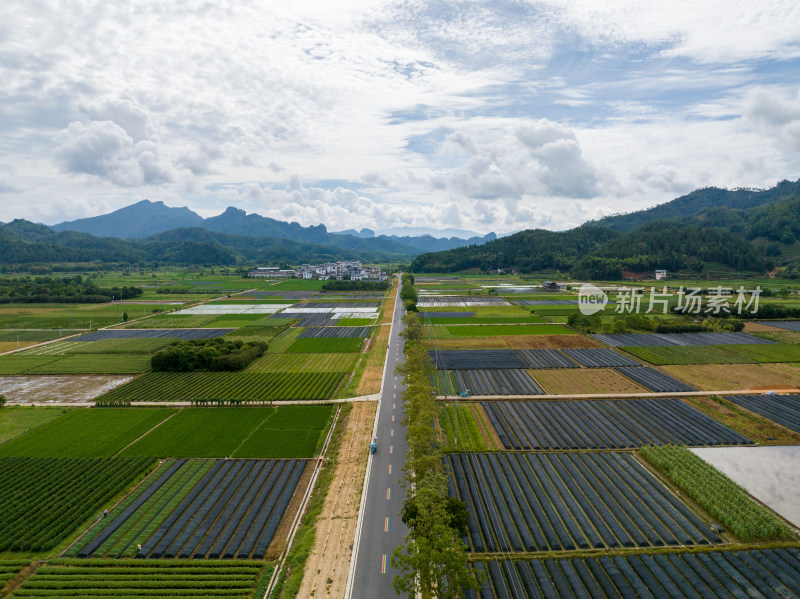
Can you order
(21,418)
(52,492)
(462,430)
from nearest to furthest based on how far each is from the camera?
(52,492) < (462,430) < (21,418)

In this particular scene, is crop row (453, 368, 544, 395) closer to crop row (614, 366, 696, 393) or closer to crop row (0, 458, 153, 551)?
crop row (614, 366, 696, 393)

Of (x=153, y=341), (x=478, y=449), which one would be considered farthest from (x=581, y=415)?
(x=153, y=341)

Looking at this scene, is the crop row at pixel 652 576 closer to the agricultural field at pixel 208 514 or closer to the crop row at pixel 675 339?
the agricultural field at pixel 208 514

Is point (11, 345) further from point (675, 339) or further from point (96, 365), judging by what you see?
point (675, 339)

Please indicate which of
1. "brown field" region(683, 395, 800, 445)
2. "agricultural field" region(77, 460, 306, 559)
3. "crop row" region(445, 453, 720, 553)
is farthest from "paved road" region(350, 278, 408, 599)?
"brown field" region(683, 395, 800, 445)

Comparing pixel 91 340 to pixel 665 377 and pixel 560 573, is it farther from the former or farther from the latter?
pixel 665 377

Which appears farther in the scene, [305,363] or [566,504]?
[305,363]

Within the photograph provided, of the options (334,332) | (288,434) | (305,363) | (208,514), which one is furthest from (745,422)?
(334,332)
